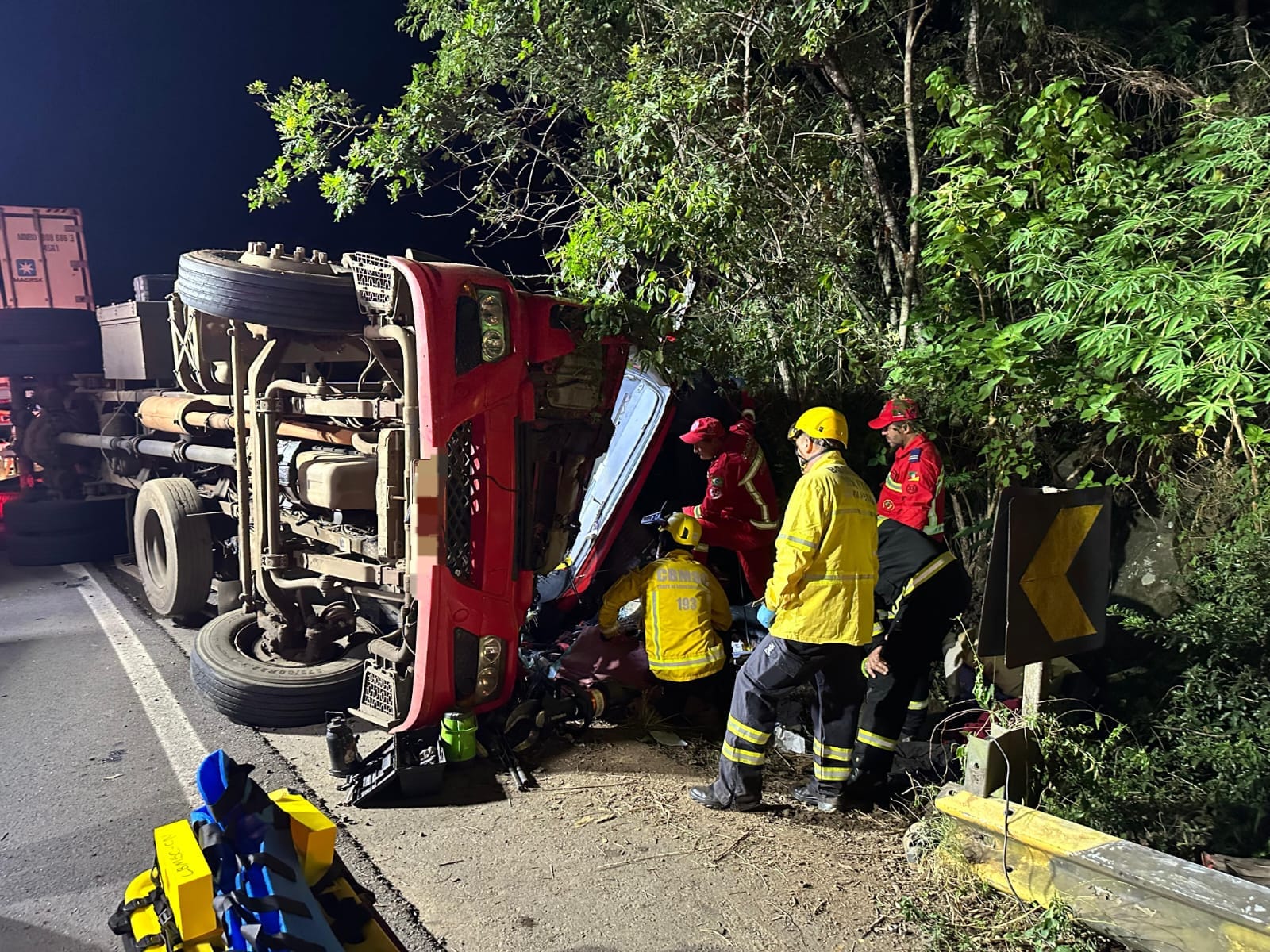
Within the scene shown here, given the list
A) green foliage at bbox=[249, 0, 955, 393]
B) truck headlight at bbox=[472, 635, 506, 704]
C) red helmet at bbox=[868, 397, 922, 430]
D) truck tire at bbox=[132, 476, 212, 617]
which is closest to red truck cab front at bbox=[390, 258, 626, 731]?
truck headlight at bbox=[472, 635, 506, 704]

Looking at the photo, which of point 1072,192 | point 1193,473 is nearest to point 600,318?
point 1072,192

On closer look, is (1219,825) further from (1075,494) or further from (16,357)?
(16,357)

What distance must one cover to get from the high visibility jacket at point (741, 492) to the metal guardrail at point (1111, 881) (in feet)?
A: 8.48

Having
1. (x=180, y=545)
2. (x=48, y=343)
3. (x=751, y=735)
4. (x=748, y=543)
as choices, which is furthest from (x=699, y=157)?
(x=48, y=343)

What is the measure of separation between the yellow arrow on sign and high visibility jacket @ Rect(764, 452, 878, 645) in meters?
0.69

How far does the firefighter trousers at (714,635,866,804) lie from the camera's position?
3.40 m

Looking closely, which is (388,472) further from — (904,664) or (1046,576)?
(1046,576)

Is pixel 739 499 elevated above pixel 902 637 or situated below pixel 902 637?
above

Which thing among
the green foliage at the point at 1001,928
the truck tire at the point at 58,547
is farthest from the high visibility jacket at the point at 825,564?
the truck tire at the point at 58,547

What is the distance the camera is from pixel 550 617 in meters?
5.56

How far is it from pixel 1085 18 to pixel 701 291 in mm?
2919

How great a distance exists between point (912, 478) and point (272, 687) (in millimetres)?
3522

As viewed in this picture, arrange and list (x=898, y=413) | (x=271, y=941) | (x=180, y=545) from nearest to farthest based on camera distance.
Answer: (x=271, y=941) < (x=898, y=413) < (x=180, y=545)

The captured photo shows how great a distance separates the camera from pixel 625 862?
10.1 ft
